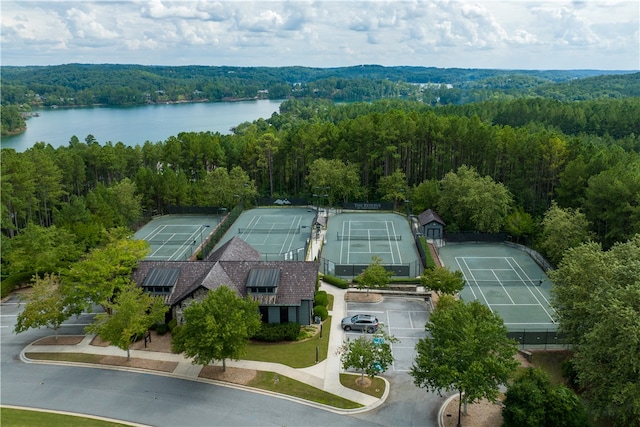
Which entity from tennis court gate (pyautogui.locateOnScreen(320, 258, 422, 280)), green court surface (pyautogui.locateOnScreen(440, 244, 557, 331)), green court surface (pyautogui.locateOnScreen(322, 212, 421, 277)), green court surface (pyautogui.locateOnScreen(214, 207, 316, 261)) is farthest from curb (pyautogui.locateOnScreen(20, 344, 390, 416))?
green court surface (pyautogui.locateOnScreen(214, 207, 316, 261))

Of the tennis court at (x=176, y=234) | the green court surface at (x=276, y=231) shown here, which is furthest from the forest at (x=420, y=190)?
the green court surface at (x=276, y=231)

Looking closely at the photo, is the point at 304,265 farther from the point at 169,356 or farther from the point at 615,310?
the point at 615,310

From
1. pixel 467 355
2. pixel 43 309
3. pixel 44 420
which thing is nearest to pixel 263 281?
pixel 43 309

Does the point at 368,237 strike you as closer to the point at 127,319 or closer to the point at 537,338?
the point at 537,338

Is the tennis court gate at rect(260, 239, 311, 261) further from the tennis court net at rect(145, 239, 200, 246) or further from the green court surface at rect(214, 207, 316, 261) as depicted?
the tennis court net at rect(145, 239, 200, 246)

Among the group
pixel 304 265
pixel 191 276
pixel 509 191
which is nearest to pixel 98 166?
pixel 191 276

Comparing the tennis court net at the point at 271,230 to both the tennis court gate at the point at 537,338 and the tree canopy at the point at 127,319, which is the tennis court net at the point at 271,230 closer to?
the tree canopy at the point at 127,319
